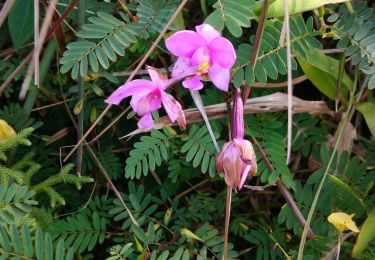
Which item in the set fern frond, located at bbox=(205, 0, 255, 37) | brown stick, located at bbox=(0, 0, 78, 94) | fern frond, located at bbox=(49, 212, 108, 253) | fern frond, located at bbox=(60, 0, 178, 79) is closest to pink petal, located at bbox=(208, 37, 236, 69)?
fern frond, located at bbox=(205, 0, 255, 37)

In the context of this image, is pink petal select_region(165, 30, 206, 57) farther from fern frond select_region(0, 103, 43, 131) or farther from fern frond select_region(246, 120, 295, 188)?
fern frond select_region(0, 103, 43, 131)

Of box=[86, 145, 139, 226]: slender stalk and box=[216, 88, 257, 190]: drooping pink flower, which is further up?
box=[216, 88, 257, 190]: drooping pink flower

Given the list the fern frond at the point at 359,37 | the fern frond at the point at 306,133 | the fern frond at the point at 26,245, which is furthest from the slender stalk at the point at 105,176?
the fern frond at the point at 359,37

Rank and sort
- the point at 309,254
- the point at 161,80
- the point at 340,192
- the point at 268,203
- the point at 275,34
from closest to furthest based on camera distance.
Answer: the point at 161,80 < the point at 275,34 < the point at 309,254 < the point at 340,192 < the point at 268,203

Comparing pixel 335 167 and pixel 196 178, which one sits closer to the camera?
pixel 335 167

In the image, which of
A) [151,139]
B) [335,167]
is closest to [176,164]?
[151,139]

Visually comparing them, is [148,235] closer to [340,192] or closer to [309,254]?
[309,254]

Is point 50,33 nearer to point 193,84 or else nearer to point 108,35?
point 108,35
